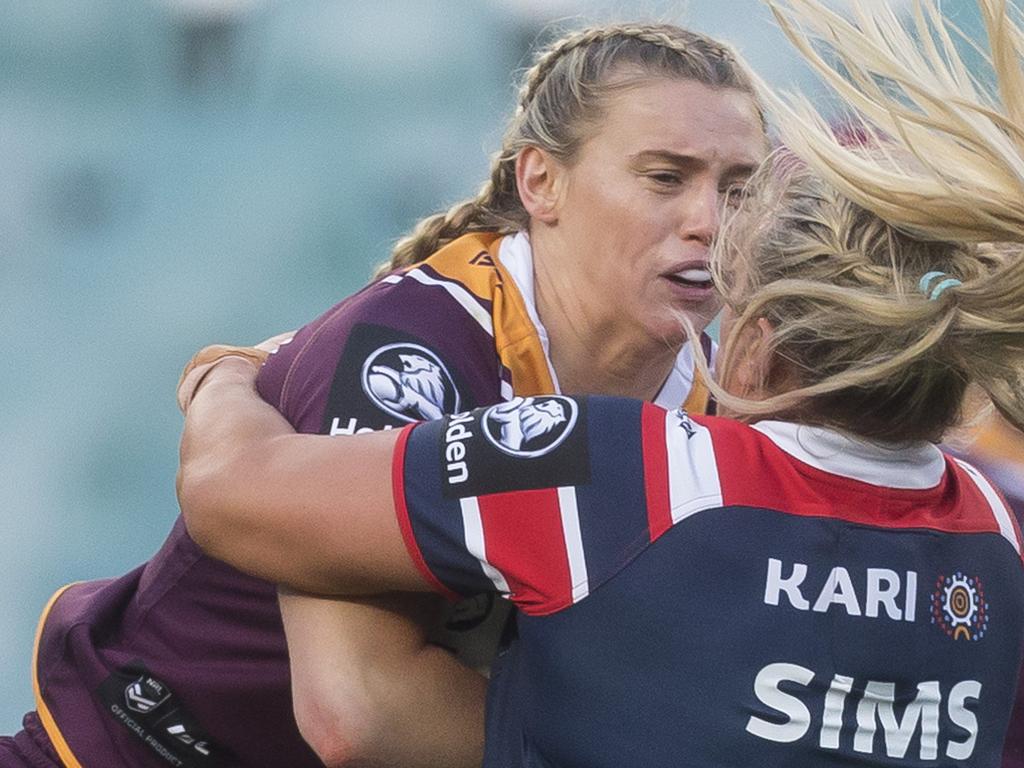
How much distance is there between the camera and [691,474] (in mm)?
1379

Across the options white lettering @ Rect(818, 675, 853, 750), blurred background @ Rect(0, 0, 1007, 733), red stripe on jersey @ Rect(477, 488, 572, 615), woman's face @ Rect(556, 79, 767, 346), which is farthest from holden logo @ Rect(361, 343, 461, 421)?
blurred background @ Rect(0, 0, 1007, 733)

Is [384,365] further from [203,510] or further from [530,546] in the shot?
[530,546]

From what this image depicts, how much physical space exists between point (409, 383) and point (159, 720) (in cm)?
64

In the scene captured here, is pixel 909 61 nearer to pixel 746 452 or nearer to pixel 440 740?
pixel 746 452

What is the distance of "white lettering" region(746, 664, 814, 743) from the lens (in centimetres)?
137

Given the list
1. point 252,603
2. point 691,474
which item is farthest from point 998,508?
point 252,603

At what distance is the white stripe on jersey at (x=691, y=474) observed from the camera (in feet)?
Answer: 4.50

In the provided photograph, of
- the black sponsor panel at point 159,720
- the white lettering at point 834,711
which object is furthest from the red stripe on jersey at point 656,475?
the black sponsor panel at point 159,720

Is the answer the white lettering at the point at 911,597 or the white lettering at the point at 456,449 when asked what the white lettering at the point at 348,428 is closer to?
the white lettering at the point at 456,449

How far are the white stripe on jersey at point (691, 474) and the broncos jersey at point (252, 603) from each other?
1.38 ft

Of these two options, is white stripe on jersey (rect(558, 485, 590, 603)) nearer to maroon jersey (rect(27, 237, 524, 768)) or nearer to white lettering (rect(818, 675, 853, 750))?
white lettering (rect(818, 675, 853, 750))

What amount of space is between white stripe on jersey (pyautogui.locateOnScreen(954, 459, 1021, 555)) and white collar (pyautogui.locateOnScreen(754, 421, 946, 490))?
0.34 feet

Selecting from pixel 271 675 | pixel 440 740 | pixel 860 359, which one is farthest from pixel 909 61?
pixel 271 675

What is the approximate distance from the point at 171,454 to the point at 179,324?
327 mm
